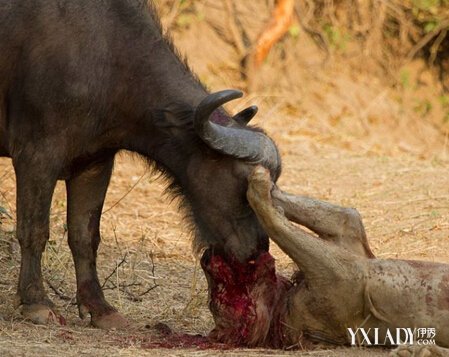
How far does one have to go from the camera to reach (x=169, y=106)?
261 inches

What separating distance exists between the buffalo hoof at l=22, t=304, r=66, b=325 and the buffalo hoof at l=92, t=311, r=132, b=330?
0.27 meters

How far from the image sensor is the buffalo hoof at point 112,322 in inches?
274

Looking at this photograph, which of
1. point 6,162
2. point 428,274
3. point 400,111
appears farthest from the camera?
point 400,111

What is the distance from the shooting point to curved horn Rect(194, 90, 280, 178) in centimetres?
617

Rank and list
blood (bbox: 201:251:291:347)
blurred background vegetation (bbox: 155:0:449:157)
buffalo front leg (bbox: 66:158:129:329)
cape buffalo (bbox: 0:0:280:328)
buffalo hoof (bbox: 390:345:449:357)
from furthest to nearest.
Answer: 1. blurred background vegetation (bbox: 155:0:449:157)
2. buffalo front leg (bbox: 66:158:129:329)
3. cape buffalo (bbox: 0:0:280:328)
4. blood (bbox: 201:251:291:347)
5. buffalo hoof (bbox: 390:345:449:357)

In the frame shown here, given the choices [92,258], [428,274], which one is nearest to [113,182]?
[92,258]

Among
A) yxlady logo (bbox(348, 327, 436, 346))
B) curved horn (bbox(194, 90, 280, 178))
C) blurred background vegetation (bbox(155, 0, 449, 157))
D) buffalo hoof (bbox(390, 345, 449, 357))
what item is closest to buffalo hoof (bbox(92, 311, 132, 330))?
curved horn (bbox(194, 90, 280, 178))

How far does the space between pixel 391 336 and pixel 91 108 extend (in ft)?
7.30

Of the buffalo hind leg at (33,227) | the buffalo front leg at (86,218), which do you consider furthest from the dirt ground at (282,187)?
the buffalo front leg at (86,218)

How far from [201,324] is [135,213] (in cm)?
388

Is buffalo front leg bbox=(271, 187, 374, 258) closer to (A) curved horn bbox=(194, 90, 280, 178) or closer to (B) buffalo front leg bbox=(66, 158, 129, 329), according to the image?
(A) curved horn bbox=(194, 90, 280, 178)

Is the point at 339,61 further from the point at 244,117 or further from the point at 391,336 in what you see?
the point at 391,336

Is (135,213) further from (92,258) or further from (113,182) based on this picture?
(92,258)

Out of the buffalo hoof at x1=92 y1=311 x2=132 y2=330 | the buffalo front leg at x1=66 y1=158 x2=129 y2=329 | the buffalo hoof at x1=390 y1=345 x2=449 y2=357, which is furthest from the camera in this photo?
the buffalo front leg at x1=66 y1=158 x2=129 y2=329
